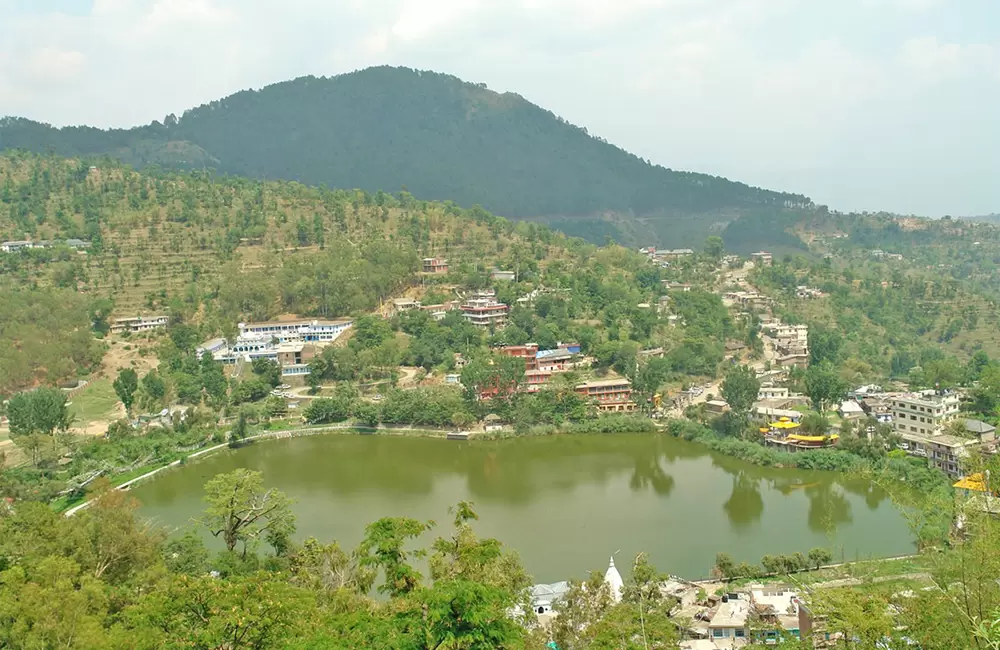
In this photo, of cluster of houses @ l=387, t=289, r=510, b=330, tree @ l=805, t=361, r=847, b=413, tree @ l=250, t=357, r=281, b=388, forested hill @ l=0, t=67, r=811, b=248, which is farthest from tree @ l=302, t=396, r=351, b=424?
forested hill @ l=0, t=67, r=811, b=248

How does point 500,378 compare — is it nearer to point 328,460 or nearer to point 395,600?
point 328,460

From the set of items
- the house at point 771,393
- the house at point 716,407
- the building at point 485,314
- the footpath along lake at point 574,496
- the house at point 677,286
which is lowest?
the footpath along lake at point 574,496

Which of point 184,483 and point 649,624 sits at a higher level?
point 649,624

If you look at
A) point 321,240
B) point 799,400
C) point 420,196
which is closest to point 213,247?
point 321,240

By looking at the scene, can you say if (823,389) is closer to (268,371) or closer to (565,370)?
(565,370)

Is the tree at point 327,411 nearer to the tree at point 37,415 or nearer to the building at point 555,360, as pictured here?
the tree at point 37,415

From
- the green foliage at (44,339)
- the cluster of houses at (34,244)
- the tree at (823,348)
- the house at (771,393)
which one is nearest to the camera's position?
the house at (771,393)

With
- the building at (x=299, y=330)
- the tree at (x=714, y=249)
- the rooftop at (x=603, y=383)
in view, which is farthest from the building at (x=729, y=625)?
the tree at (x=714, y=249)
